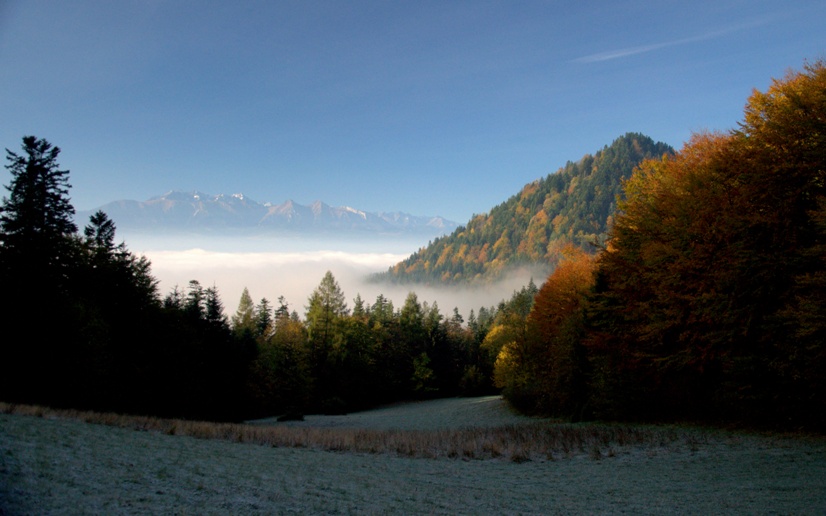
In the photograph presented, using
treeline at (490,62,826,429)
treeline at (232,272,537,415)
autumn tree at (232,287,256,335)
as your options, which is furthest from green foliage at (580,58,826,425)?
autumn tree at (232,287,256,335)

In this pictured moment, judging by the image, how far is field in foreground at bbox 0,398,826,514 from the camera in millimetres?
7445

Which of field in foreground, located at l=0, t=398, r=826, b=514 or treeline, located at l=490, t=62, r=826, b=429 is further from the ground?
treeline, located at l=490, t=62, r=826, b=429

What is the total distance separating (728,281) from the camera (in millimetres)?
18406

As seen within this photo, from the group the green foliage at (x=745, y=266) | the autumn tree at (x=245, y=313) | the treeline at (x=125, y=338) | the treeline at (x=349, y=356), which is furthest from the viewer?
the autumn tree at (x=245, y=313)

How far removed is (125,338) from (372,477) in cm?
3388

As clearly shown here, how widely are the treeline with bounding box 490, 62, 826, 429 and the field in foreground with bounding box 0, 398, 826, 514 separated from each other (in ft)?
10.4

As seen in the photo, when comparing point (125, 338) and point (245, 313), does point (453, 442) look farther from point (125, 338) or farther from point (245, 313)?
point (245, 313)

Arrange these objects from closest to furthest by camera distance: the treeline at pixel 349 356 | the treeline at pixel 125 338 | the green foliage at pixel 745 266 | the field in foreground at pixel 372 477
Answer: the field in foreground at pixel 372 477 → the green foliage at pixel 745 266 → the treeline at pixel 125 338 → the treeline at pixel 349 356

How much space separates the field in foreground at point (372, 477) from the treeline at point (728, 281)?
3.16 meters

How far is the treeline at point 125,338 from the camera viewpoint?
28.4 m

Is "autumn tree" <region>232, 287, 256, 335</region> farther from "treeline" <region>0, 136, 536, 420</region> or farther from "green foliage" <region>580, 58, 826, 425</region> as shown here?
"green foliage" <region>580, 58, 826, 425</region>

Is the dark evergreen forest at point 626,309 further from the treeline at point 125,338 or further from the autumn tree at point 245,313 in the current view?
the autumn tree at point 245,313

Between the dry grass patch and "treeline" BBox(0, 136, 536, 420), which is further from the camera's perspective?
"treeline" BBox(0, 136, 536, 420)

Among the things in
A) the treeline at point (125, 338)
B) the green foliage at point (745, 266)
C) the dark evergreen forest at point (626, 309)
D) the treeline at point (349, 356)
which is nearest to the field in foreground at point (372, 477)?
the green foliage at point (745, 266)
